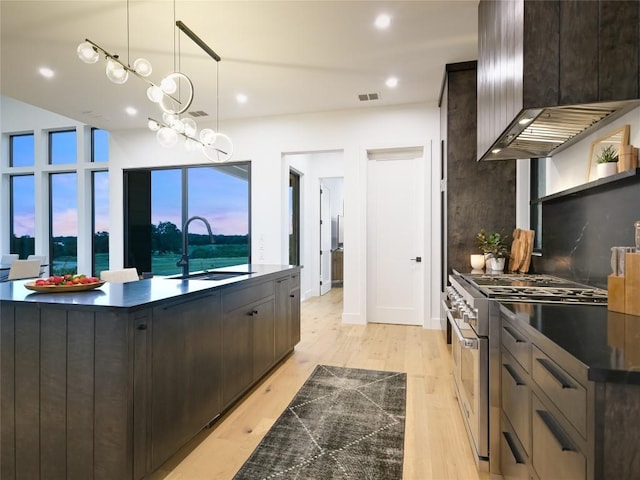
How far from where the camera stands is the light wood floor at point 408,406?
1917 millimetres

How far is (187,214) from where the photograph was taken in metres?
6.18

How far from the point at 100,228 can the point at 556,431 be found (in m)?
7.99

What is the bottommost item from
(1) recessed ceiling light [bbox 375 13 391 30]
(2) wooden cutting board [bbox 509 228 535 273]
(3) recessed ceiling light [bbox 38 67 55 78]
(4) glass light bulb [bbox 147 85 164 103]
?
(2) wooden cutting board [bbox 509 228 535 273]

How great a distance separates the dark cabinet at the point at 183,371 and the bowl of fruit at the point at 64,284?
1.84 feet

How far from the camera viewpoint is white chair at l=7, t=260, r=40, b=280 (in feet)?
15.5

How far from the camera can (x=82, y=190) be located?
7012 mm

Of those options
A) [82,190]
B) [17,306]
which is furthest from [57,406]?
[82,190]

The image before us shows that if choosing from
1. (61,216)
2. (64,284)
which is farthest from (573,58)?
(61,216)

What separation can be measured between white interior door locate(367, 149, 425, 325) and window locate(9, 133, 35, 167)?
25.1 feet

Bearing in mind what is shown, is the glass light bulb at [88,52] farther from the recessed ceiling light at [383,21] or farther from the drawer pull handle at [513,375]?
the drawer pull handle at [513,375]

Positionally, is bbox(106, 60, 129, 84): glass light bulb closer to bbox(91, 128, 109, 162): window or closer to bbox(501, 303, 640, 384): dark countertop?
bbox(501, 303, 640, 384): dark countertop

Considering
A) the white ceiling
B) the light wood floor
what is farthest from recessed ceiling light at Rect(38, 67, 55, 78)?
the light wood floor

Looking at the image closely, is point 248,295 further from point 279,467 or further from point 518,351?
point 518,351

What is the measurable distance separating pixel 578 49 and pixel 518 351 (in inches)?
56.5
